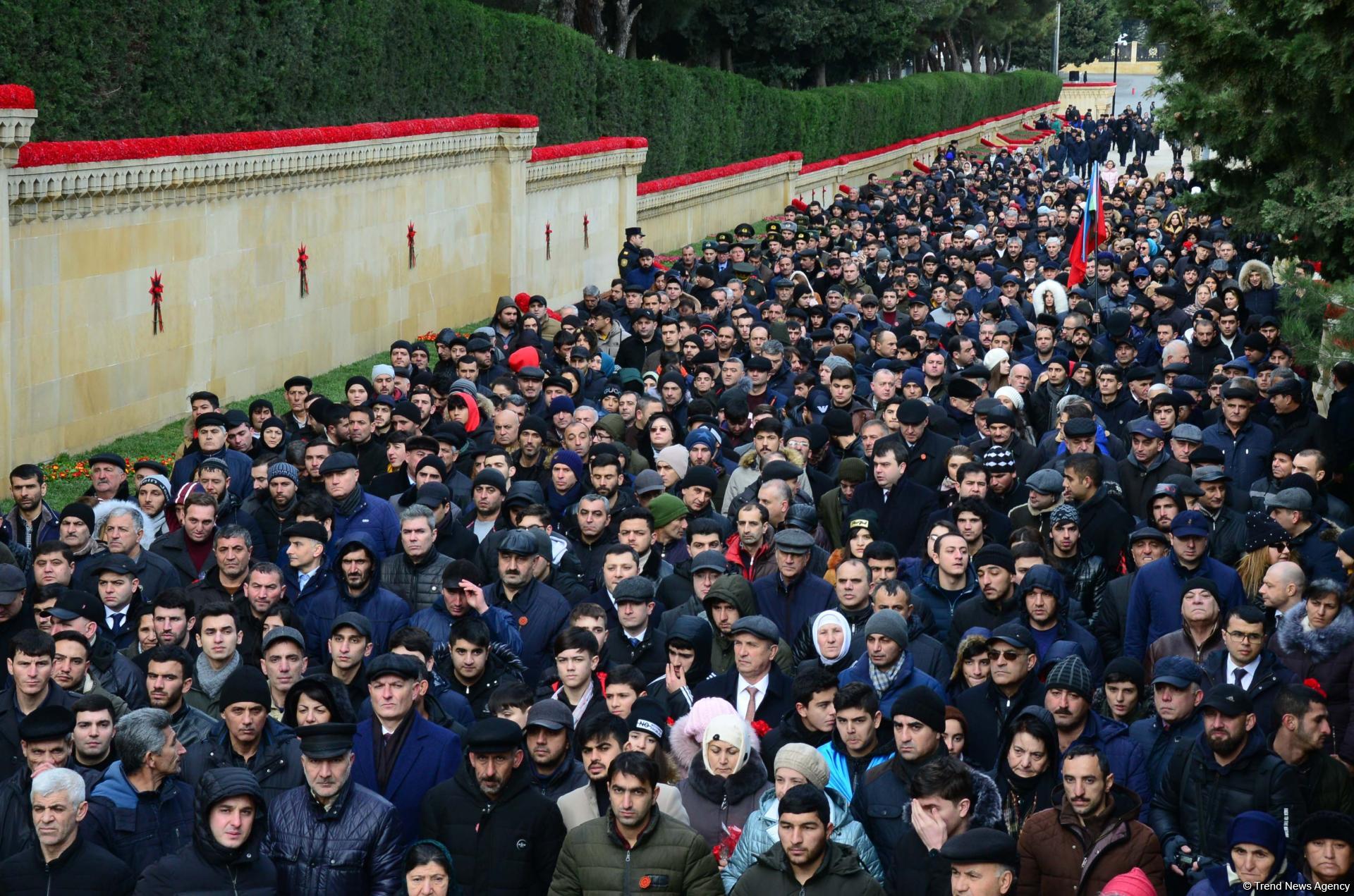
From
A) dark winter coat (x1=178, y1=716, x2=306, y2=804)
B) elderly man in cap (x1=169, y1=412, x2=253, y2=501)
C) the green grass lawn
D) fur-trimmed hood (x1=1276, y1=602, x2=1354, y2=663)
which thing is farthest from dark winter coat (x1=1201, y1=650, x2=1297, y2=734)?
the green grass lawn

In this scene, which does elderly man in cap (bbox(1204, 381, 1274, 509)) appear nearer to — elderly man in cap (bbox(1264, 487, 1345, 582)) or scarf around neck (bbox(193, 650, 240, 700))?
elderly man in cap (bbox(1264, 487, 1345, 582))

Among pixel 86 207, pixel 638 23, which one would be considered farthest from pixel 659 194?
pixel 86 207

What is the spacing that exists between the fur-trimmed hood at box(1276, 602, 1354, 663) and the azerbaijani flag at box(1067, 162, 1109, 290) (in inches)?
577

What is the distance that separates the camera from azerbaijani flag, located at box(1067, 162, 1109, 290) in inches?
946

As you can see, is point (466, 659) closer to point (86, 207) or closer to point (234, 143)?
point (86, 207)

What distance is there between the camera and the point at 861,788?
25.3ft

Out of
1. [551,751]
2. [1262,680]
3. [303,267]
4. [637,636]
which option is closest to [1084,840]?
[1262,680]

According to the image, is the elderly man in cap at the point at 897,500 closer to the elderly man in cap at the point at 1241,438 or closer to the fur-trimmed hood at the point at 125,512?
the elderly man in cap at the point at 1241,438

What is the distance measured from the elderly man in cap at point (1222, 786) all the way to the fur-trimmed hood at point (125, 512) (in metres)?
6.19

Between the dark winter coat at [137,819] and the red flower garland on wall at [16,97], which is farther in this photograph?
the red flower garland on wall at [16,97]

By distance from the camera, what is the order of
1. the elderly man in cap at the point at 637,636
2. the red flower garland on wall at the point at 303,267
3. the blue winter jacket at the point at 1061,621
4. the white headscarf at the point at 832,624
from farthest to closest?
the red flower garland on wall at the point at 303,267 < the elderly man in cap at the point at 637,636 < the blue winter jacket at the point at 1061,621 < the white headscarf at the point at 832,624

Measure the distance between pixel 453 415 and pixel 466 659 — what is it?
242 inches

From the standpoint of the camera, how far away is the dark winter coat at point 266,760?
7852 mm

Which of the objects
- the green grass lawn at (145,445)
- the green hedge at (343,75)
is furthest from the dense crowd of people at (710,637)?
the green hedge at (343,75)
